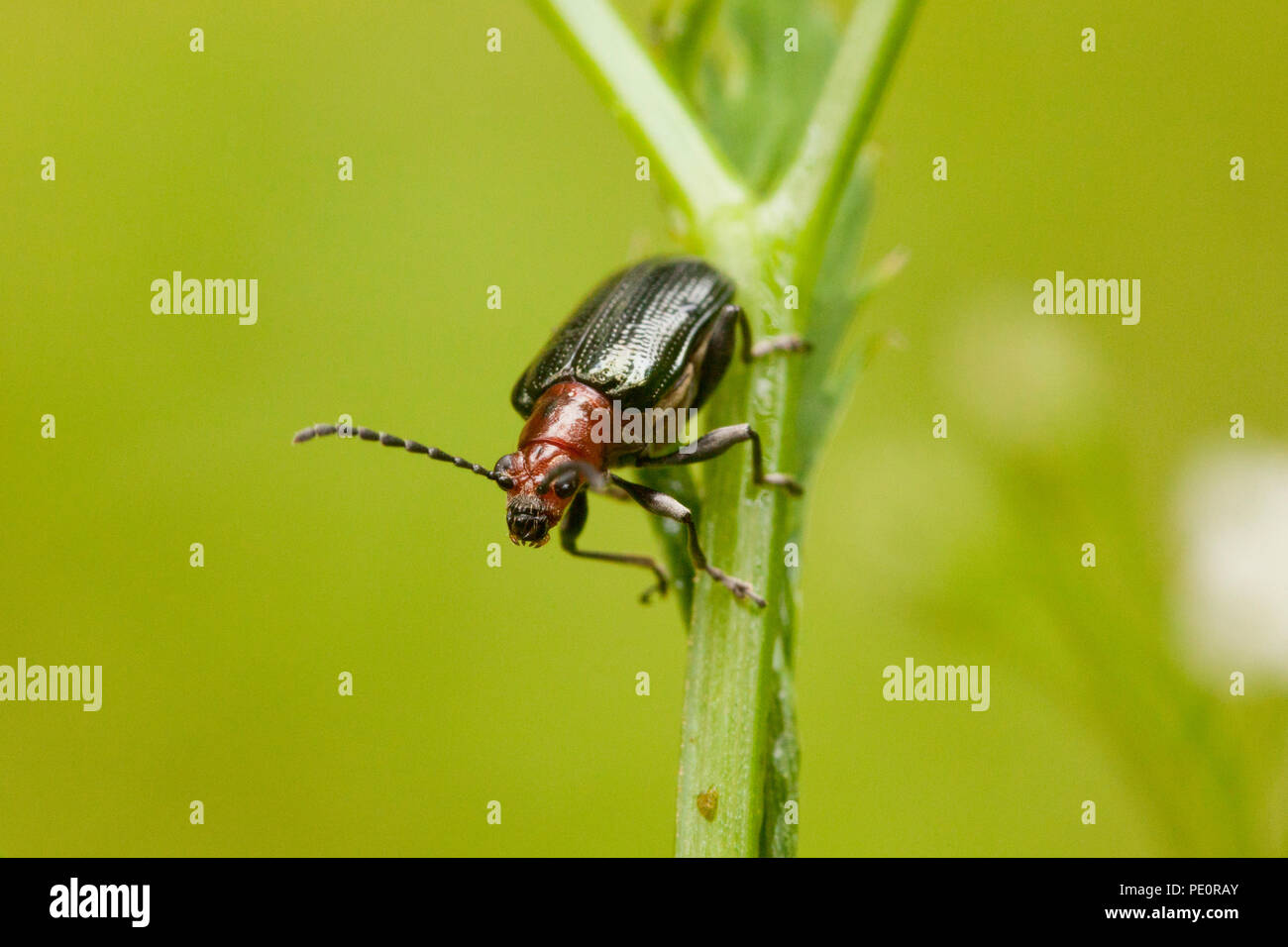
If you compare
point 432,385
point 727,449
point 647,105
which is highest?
point 432,385

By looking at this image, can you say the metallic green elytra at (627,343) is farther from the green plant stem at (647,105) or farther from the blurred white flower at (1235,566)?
the blurred white flower at (1235,566)

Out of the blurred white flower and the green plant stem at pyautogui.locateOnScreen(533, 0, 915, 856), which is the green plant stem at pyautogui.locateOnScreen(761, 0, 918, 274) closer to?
the green plant stem at pyautogui.locateOnScreen(533, 0, 915, 856)

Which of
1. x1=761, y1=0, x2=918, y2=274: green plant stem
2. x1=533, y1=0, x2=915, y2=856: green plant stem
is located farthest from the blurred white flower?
x1=761, y1=0, x2=918, y2=274: green plant stem

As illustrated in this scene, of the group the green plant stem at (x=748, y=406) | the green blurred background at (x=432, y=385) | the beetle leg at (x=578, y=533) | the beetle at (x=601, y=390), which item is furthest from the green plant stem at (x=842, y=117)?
the green blurred background at (x=432, y=385)

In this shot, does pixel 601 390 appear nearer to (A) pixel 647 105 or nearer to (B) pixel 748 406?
(B) pixel 748 406

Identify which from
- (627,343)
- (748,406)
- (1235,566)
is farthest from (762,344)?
(627,343)
